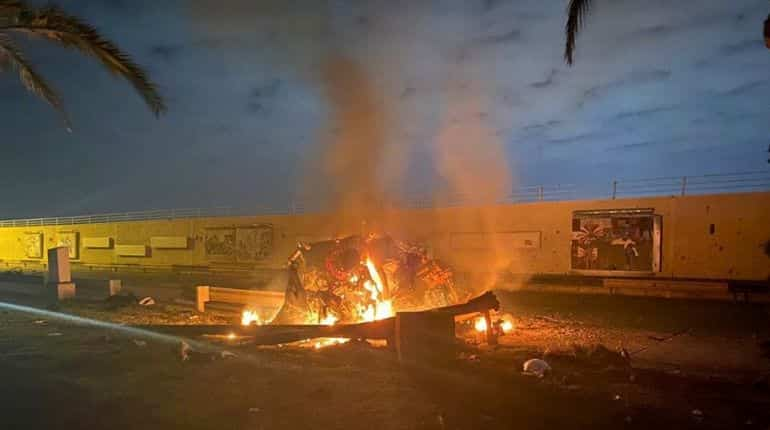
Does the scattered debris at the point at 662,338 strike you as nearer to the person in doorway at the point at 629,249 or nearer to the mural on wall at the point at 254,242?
the person in doorway at the point at 629,249

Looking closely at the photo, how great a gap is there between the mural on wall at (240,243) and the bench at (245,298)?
1389 centimetres

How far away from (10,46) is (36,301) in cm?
1085

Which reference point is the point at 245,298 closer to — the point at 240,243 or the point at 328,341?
the point at 328,341

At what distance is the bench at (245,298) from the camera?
15.4 meters

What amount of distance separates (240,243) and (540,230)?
1672cm

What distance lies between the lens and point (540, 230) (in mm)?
22578

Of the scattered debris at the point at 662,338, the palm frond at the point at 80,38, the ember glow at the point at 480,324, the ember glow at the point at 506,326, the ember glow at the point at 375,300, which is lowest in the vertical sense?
the scattered debris at the point at 662,338

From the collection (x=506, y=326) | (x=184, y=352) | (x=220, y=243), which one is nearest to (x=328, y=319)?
(x=184, y=352)

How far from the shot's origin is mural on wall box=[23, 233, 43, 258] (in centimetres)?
4472

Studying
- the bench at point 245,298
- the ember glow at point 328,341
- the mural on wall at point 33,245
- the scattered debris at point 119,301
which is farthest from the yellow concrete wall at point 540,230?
the mural on wall at point 33,245

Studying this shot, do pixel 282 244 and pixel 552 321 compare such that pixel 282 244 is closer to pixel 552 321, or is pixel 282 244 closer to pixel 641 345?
pixel 552 321

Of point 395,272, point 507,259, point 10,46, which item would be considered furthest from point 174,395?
point 507,259

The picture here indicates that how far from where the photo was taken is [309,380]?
28.4 feet

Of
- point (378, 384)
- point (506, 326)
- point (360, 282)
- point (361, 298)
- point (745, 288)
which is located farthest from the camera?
point (745, 288)
